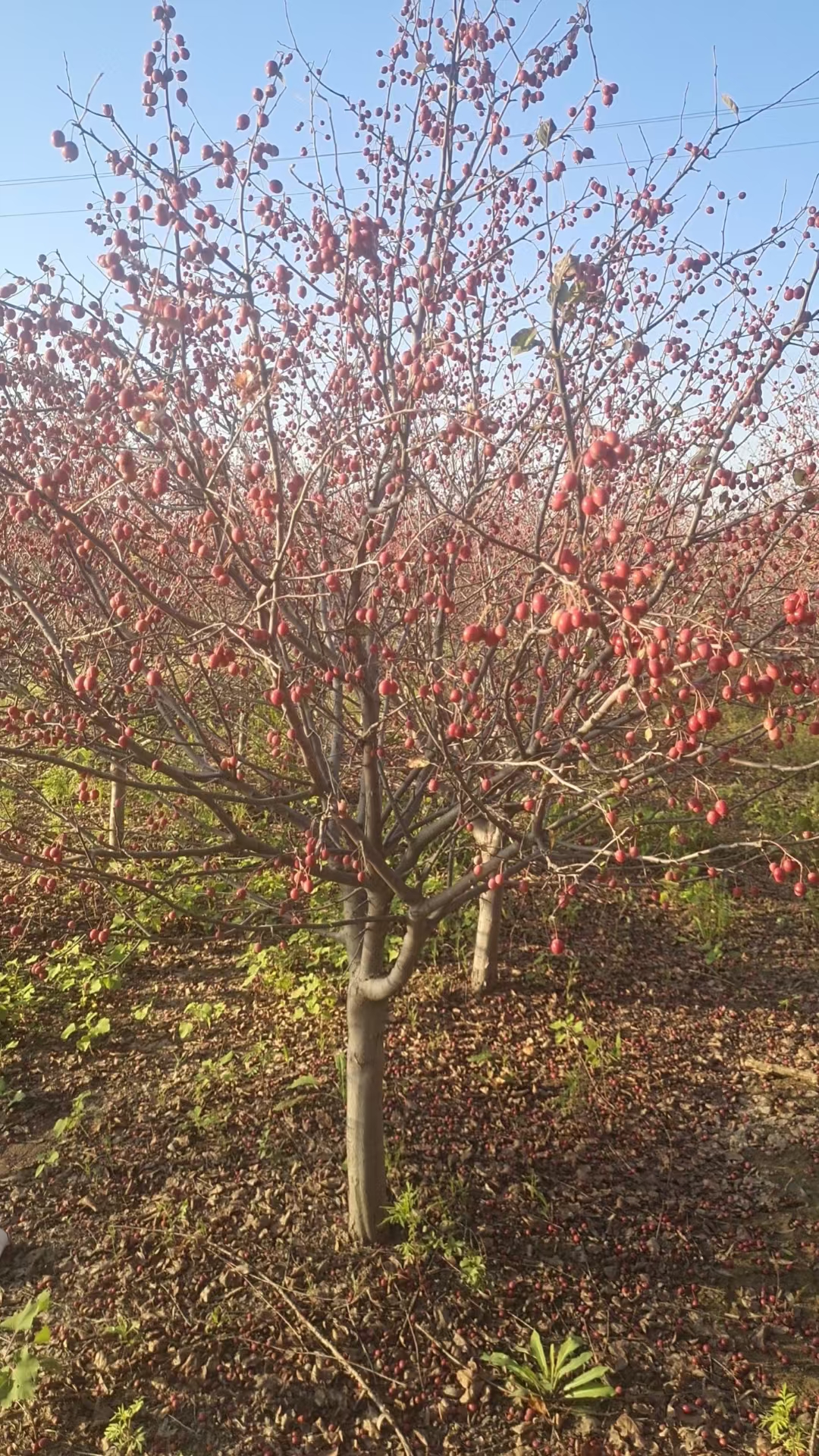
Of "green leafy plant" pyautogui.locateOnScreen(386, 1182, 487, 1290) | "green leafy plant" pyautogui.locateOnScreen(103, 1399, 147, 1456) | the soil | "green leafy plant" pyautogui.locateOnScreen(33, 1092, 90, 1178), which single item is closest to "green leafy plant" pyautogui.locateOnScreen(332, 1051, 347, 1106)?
the soil

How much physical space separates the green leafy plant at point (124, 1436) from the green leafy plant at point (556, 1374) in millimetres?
1343

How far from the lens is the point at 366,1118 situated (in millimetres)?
3771

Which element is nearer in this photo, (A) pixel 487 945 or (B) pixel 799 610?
(B) pixel 799 610

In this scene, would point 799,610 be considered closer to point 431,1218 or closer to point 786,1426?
point 786,1426

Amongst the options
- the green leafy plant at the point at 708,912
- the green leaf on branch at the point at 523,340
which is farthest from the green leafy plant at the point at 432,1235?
the green leaf on branch at the point at 523,340

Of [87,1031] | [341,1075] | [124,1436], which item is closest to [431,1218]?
[341,1075]

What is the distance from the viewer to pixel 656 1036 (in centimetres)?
535

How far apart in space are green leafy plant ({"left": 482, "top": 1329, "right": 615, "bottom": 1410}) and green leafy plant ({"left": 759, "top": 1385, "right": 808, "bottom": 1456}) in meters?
0.59

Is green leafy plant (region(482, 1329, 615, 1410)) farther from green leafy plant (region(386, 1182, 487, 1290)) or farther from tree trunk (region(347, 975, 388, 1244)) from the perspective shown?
tree trunk (region(347, 975, 388, 1244))

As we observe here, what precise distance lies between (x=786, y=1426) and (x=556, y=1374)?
0.84 m

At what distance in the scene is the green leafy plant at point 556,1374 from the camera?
3080 millimetres

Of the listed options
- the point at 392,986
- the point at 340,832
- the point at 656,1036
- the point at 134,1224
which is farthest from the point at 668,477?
the point at 134,1224

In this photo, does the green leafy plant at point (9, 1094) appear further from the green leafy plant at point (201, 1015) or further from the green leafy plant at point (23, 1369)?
the green leafy plant at point (23, 1369)

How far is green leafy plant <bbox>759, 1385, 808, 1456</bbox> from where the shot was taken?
2.91 meters
